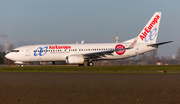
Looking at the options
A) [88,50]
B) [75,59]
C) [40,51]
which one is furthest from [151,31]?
[40,51]

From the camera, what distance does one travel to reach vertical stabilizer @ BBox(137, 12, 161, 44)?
40.7 metres

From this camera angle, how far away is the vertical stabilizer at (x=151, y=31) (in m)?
40.7

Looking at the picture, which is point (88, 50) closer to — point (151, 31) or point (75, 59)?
point (75, 59)

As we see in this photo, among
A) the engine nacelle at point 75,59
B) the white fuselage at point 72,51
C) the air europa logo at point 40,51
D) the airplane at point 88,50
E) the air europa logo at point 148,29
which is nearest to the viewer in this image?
the engine nacelle at point 75,59

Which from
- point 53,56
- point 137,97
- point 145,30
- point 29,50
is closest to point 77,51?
point 53,56

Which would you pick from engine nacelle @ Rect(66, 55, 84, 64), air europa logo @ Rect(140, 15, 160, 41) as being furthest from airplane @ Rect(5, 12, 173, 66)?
engine nacelle @ Rect(66, 55, 84, 64)

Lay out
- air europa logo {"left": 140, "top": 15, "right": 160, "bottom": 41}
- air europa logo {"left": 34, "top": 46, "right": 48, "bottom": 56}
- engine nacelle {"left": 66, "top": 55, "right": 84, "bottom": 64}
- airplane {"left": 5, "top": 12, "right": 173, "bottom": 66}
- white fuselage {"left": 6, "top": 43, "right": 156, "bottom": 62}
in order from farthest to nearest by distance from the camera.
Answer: air europa logo {"left": 140, "top": 15, "right": 160, "bottom": 41}
air europa logo {"left": 34, "top": 46, "right": 48, "bottom": 56}
white fuselage {"left": 6, "top": 43, "right": 156, "bottom": 62}
airplane {"left": 5, "top": 12, "right": 173, "bottom": 66}
engine nacelle {"left": 66, "top": 55, "right": 84, "bottom": 64}

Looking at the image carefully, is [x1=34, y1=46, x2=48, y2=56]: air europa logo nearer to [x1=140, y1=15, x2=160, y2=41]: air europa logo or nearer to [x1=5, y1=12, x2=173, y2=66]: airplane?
[x1=5, y1=12, x2=173, y2=66]: airplane

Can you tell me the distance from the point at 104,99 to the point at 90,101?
0.56 metres

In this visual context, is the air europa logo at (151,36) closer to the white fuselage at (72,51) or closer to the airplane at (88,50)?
the airplane at (88,50)

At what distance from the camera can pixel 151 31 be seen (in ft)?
134

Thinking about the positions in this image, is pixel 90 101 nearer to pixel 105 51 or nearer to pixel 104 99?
pixel 104 99

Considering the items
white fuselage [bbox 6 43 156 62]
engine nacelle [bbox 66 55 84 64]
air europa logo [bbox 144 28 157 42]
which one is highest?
air europa logo [bbox 144 28 157 42]

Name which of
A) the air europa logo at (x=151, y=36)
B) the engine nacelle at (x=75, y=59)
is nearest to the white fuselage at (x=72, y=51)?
the air europa logo at (x=151, y=36)
